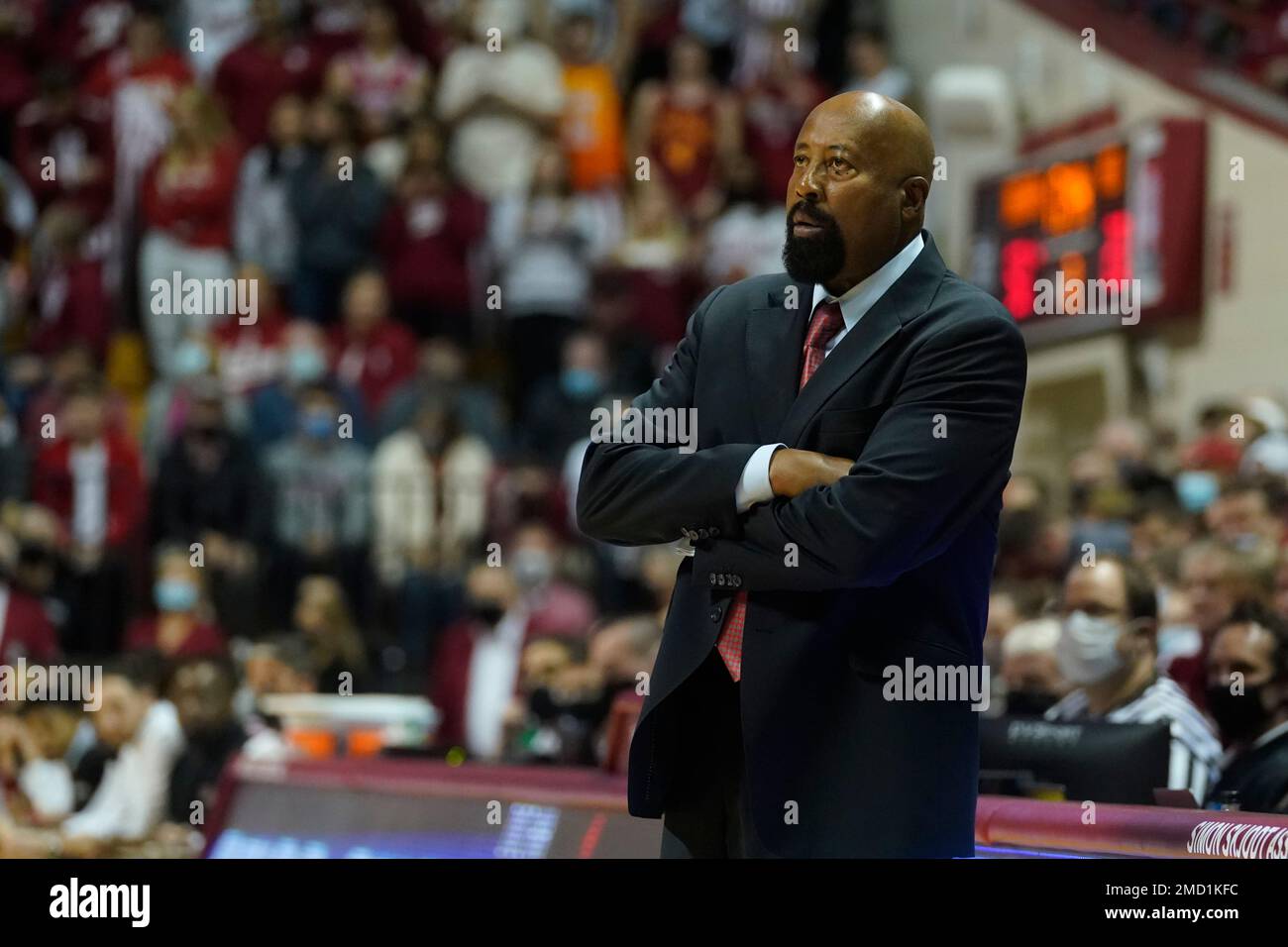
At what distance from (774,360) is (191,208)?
36.3 ft

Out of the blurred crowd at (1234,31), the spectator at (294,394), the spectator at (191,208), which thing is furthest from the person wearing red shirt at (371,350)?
the blurred crowd at (1234,31)

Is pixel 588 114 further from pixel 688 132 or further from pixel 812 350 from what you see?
pixel 812 350

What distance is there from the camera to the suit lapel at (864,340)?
354 cm

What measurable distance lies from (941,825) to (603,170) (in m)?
11.5

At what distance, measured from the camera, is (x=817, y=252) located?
3527mm

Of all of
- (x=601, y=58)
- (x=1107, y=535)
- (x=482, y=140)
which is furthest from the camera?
(x=601, y=58)

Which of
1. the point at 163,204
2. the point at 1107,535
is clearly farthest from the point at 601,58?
the point at 1107,535

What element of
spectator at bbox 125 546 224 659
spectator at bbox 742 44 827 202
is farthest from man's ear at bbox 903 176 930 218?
spectator at bbox 742 44 827 202

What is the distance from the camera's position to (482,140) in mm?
14391

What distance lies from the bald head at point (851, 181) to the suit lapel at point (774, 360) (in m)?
0.11

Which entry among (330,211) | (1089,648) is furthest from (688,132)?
(1089,648)

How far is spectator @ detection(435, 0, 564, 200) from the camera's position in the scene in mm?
14367

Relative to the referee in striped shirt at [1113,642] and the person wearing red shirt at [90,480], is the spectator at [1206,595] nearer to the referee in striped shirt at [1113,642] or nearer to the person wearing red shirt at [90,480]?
the referee in striped shirt at [1113,642]

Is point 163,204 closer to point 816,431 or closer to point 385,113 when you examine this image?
point 385,113
